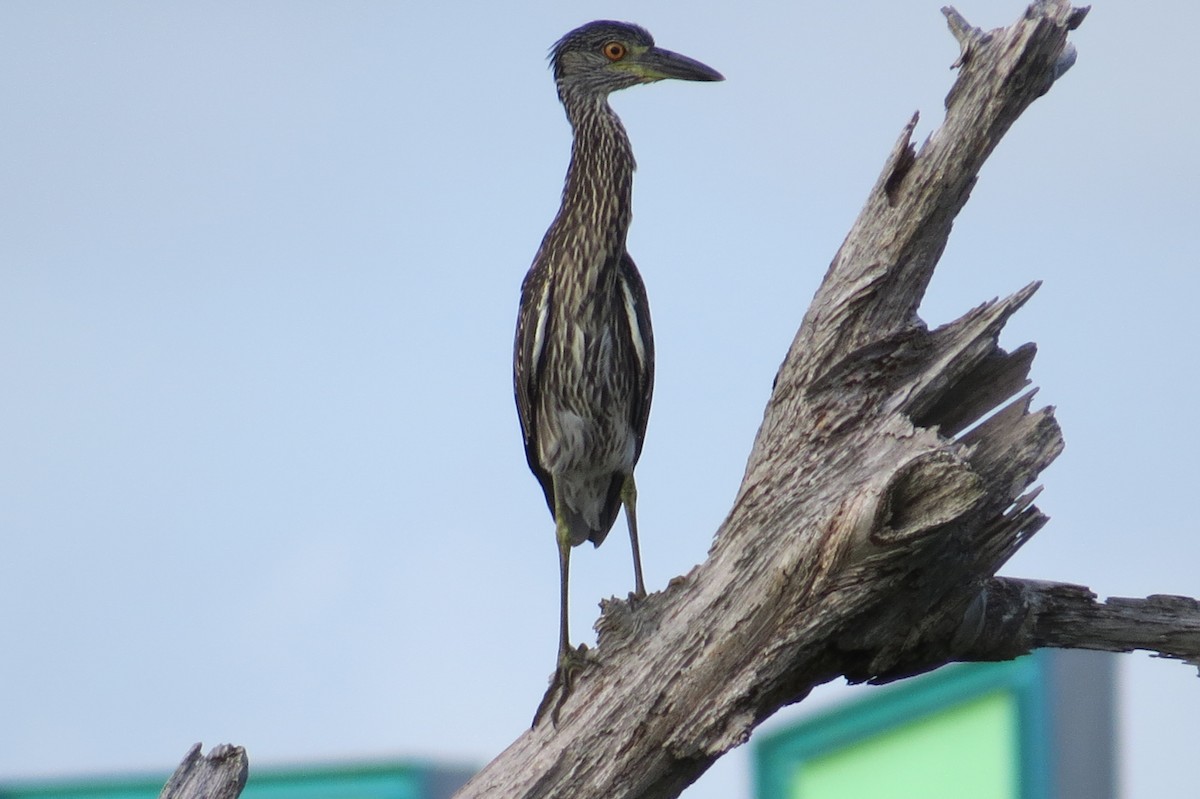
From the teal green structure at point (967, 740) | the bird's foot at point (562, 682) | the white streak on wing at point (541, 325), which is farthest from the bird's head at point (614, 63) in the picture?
the teal green structure at point (967, 740)

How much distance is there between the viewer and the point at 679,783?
3902 mm

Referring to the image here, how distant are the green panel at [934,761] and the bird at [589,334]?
1694 mm

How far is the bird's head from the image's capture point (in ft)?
19.9

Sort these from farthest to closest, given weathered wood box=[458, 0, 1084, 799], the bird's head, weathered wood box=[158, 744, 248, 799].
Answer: the bird's head, weathered wood box=[158, 744, 248, 799], weathered wood box=[458, 0, 1084, 799]

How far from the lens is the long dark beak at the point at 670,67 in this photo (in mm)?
6062

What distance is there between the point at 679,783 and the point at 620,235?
238cm

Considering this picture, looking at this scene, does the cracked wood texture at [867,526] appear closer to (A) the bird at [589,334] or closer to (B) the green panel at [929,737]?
(A) the bird at [589,334]

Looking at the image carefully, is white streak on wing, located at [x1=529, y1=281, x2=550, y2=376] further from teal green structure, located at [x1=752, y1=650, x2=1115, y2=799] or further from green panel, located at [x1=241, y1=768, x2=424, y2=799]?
teal green structure, located at [x1=752, y1=650, x2=1115, y2=799]

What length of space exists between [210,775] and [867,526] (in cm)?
188

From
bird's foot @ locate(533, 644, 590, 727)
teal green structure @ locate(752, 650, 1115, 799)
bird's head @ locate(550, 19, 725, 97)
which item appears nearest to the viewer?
bird's foot @ locate(533, 644, 590, 727)

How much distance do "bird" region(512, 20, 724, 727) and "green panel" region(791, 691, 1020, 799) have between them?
169 centimetres

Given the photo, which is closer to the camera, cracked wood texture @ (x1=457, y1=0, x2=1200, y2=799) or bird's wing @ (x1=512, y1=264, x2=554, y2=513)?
cracked wood texture @ (x1=457, y1=0, x2=1200, y2=799)

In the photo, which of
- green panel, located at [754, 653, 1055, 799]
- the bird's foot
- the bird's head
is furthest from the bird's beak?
green panel, located at [754, 653, 1055, 799]

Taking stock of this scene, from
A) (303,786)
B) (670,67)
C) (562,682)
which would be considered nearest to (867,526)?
(562,682)
